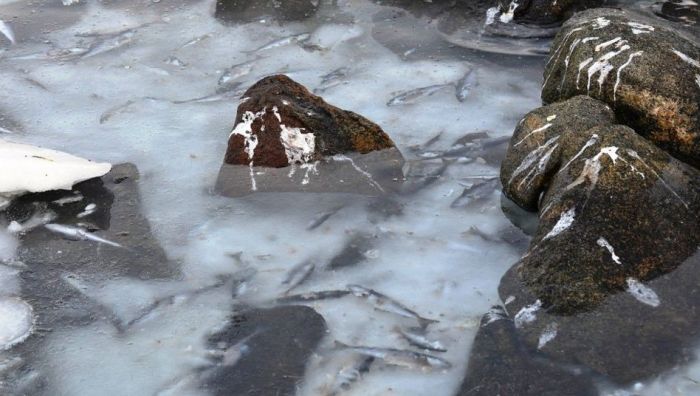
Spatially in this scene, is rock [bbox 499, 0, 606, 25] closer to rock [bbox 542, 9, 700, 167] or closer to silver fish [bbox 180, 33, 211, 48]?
rock [bbox 542, 9, 700, 167]

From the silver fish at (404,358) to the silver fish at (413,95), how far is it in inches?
76.3

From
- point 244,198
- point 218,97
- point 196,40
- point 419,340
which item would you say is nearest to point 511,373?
point 419,340

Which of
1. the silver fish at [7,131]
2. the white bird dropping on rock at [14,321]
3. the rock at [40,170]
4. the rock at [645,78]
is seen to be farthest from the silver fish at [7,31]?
the rock at [645,78]

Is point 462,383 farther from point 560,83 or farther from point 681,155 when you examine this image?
point 560,83

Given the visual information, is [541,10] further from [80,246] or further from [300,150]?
[80,246]

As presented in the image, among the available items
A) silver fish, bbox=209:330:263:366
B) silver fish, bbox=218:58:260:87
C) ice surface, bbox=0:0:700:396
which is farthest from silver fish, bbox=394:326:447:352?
silver fish, bbox=218:58:260:87

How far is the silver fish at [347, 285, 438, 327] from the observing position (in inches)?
127

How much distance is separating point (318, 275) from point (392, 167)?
2.82 ft

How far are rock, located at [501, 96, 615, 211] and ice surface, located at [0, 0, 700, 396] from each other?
0.16m

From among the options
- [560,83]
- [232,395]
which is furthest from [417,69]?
[232,395]

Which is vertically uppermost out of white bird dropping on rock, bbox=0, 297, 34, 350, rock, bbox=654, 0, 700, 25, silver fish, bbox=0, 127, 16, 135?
rock, bbox=654, 0, 700, 25

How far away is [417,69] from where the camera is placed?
5082mm

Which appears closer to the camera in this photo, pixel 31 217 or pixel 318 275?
pixel 318 275

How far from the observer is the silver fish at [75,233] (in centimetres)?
371
